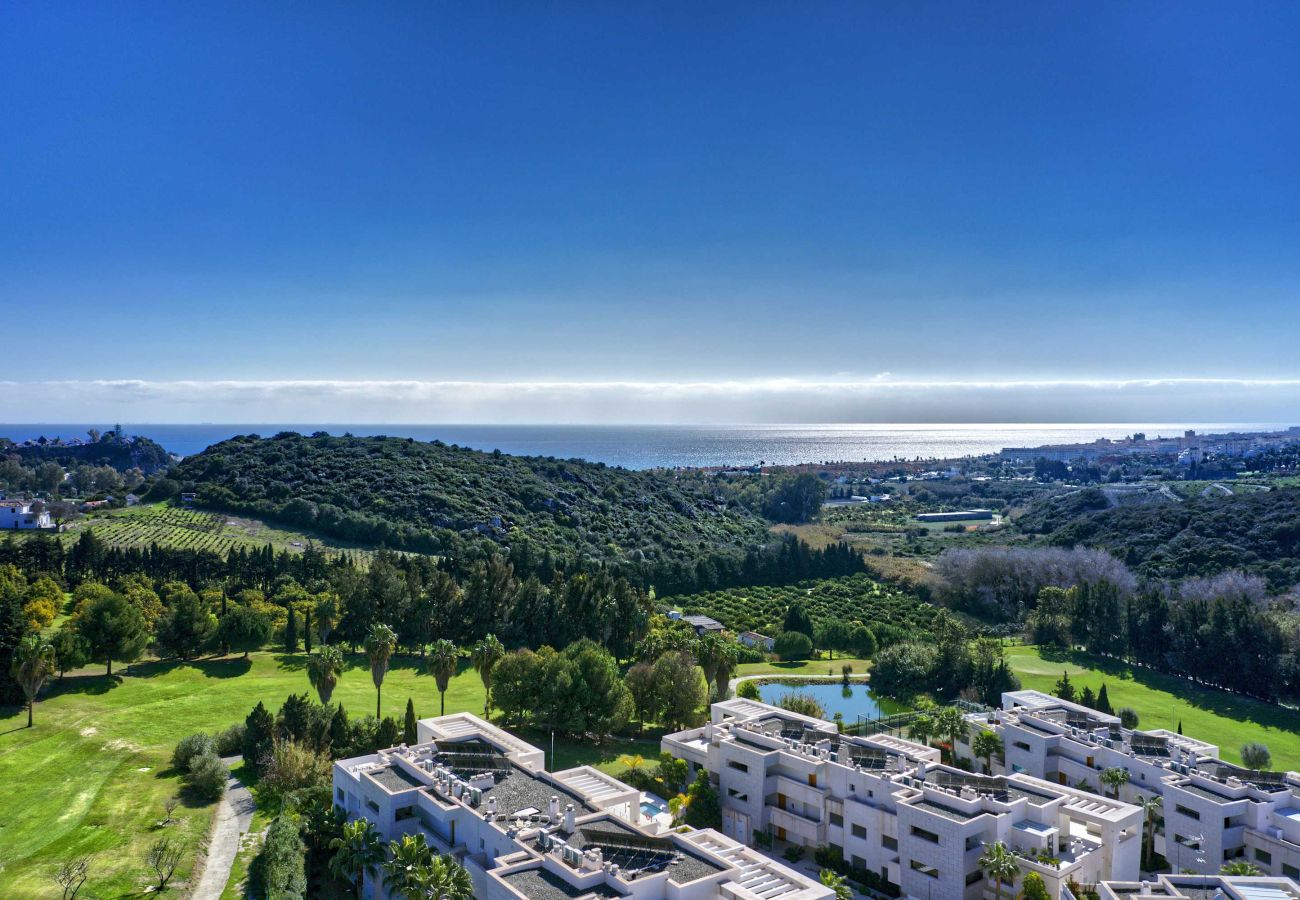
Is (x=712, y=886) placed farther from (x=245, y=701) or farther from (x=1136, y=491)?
(x=1136, y=491)

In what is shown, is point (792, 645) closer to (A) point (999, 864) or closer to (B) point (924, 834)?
(B) point (924, 834)

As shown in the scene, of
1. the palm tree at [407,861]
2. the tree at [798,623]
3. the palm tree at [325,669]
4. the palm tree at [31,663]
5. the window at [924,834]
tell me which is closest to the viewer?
the palm tree at [407,861]

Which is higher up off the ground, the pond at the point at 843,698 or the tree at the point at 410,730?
the tree at the point at 410,730

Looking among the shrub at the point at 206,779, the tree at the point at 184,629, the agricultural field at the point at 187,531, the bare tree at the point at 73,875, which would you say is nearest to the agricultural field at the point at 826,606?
the agricultural field at the point at 187,531

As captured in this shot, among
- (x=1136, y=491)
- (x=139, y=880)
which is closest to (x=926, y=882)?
(x=139, y=880)

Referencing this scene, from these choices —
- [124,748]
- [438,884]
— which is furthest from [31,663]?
[438,884]

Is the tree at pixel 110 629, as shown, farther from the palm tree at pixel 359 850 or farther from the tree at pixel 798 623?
the tree at pixel 798 623
